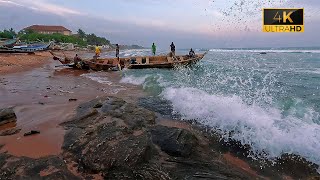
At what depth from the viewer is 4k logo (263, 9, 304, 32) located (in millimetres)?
10992

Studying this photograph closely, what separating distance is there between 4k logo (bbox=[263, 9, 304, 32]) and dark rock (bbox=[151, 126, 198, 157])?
23.8 ft

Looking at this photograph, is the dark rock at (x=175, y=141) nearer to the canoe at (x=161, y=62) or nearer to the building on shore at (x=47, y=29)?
the canoe at (x=161, y=62)

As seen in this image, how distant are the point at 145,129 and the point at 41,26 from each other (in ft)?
344

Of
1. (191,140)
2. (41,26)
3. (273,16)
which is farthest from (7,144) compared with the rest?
(41,26)

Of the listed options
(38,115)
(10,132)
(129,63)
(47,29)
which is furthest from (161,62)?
(47,29)

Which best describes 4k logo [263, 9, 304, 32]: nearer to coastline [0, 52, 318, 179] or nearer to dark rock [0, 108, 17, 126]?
coastline [0, 52, 318, 179]

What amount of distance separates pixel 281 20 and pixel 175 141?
8.14 metres

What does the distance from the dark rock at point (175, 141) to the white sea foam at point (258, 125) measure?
1435mm

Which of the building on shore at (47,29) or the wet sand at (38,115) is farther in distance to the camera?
the building on shore at (47,29)

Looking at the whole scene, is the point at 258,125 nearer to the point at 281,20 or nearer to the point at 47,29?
the point at 281,20

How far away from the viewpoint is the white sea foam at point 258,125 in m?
5.90

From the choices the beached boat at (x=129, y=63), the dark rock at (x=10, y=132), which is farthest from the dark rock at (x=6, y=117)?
the beached boat at (x=129, y=63)

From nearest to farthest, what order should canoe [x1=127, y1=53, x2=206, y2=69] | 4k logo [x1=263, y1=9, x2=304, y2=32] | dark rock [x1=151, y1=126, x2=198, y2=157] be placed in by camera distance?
dark rock [x1=151, y1=126, x2=198, y2=157] → 4k logo [x1=263, y1=9, x2=304, y2=32] → canoe [x1=127, y1=53, x2=206, y2=69]

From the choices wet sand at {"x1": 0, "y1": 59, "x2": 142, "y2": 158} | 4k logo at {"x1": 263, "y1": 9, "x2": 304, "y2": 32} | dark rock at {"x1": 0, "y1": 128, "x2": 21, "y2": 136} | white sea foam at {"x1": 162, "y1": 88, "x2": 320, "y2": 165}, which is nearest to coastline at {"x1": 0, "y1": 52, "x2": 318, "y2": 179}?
wet sand at {"x1": 0, "y1": 59, "x2": 142, "y2": 158}
